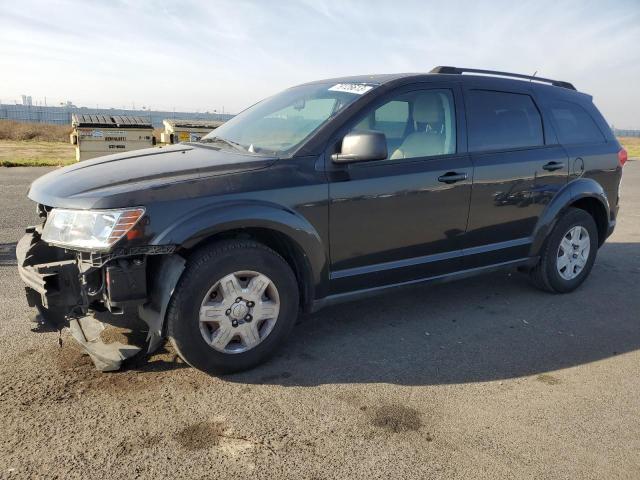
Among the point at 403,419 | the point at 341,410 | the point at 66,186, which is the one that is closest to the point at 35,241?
the point at 66,186

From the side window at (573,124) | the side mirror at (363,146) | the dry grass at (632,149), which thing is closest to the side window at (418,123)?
the side mirror at (363,146)

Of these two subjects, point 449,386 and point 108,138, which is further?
point 108,138

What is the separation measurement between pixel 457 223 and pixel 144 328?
235cm

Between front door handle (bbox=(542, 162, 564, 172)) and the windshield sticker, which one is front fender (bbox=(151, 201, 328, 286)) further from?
front door handle (bbox=(542, 162, 564, 172))

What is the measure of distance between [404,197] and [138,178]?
1763 mm

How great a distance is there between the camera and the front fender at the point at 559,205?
4.71 metres

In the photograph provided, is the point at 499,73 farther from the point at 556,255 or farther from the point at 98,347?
the point at 98,347

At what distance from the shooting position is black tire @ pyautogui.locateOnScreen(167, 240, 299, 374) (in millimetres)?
3086

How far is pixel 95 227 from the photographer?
293 centimetres

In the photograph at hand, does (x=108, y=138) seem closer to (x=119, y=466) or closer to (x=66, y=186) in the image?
(x=66, y=186)

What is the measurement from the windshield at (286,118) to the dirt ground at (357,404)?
1.41 metres

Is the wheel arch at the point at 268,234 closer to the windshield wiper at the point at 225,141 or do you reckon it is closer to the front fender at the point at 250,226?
the front fender at the point at 250,226

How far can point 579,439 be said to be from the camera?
2.77 meters

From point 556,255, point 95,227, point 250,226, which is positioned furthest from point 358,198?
point 556,255
